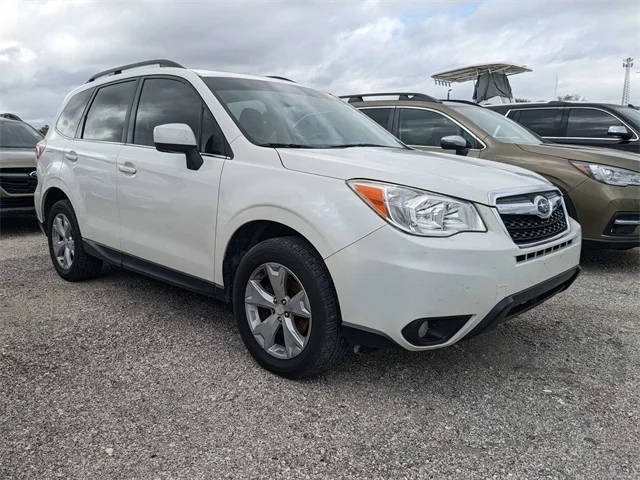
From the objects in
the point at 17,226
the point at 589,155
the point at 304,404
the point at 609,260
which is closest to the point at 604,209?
the point at 589,155

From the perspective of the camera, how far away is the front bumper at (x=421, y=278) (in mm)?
2449

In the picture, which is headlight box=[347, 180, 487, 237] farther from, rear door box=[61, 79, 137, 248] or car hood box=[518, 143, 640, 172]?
car hood box=[518, 143, 640, 172]

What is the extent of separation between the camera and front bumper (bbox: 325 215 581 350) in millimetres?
2449

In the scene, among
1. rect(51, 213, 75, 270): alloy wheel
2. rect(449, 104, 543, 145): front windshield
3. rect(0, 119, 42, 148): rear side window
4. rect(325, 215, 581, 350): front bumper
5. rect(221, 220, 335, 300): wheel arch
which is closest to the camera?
rect(325, 215, 581, 350): front bumper

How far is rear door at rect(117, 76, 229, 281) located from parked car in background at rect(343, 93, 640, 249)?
2376 millimetres

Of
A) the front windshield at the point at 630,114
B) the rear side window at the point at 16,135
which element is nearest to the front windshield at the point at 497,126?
the front windshield at the point at 630,114

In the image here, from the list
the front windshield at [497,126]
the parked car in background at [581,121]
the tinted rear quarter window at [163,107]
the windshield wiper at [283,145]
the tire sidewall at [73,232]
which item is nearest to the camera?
the windshield wiper at [283,145]

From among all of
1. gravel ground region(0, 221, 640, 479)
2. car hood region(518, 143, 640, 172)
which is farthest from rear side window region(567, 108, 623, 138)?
gravel ground region(0, 221, 640, 479)

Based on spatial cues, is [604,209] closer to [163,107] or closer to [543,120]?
[543,120]

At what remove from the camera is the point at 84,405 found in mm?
2730

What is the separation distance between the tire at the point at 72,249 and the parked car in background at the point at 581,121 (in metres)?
5.98

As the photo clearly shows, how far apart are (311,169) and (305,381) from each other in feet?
3.74

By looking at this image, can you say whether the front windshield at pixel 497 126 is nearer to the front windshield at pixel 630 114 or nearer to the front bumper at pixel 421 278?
the front windshield at pixel 630 114

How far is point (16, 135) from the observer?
8.20 m
